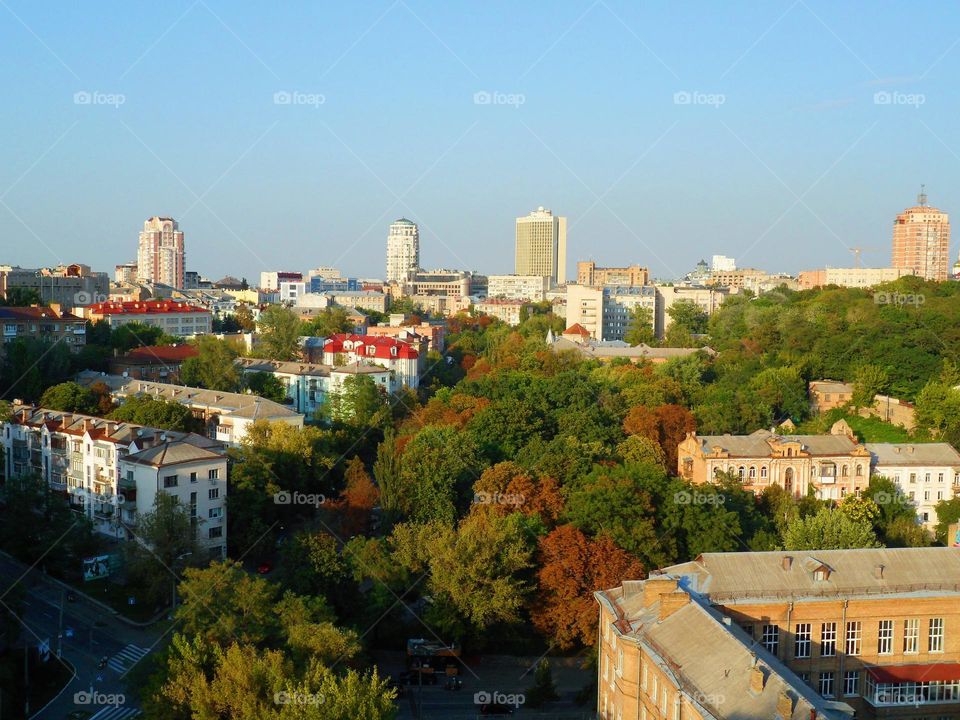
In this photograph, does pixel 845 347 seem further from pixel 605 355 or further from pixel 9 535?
pixel 9 535

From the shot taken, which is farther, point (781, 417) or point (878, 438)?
point (781, 417)

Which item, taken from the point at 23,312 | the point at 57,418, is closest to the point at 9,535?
the point at 57,418

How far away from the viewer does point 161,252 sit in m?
96.9

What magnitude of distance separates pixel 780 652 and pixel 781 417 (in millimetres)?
18564

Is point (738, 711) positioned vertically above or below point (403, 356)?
below

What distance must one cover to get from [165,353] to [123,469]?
17445 mm

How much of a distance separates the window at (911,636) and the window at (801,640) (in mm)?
1533

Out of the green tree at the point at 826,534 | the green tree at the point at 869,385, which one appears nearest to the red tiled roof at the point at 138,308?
the green tree at the point at 869,385

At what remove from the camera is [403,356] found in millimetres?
37438

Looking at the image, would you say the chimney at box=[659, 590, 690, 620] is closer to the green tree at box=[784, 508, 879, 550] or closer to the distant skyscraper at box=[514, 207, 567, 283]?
the green tree at box=[784, 508, 879, 550]

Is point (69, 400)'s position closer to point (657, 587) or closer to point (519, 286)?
point (657, 587)

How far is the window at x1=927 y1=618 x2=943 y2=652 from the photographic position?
15.2 meters

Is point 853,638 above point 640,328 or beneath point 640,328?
beneath

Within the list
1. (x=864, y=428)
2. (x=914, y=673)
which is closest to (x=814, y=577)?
(x=914, y=673)
